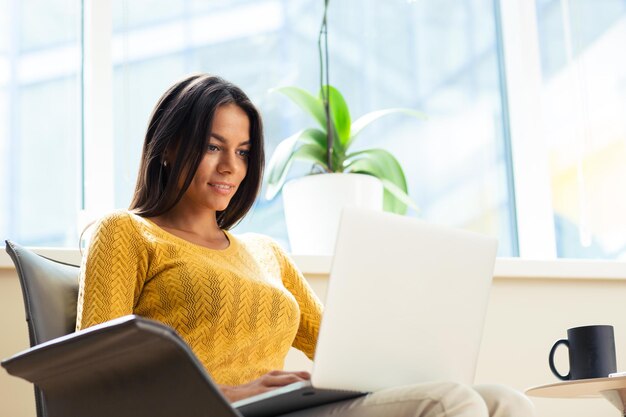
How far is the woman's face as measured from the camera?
1.64 meters

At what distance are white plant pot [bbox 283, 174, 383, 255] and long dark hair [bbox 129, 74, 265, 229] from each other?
0.58 m

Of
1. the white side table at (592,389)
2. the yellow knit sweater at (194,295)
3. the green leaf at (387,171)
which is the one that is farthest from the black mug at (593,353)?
the green leaf at (387,171)

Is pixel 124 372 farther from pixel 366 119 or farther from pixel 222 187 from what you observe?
pixel 366 119

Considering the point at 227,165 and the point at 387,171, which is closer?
the point at 227,165

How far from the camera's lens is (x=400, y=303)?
1155 millimetres

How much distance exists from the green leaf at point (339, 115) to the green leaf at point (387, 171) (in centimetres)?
6

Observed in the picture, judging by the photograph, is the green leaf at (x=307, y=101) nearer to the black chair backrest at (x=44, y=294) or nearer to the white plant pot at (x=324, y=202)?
the white plant pot at (x=324, y=202)

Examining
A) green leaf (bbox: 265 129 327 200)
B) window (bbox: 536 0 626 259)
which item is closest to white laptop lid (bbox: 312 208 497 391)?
green leaf (bbox: 265 129 327 200)

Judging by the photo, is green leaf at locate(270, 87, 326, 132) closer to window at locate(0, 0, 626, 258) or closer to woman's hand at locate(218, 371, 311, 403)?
window at locate(0, 0, 626, 258)

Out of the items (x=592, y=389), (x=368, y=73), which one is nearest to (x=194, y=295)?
(x=592, y=389)

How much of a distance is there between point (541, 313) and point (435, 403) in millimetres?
1227

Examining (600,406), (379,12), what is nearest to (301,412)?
(600,406)

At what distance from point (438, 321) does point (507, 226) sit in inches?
60.2

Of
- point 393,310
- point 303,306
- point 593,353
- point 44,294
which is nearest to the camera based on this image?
point 393,310
